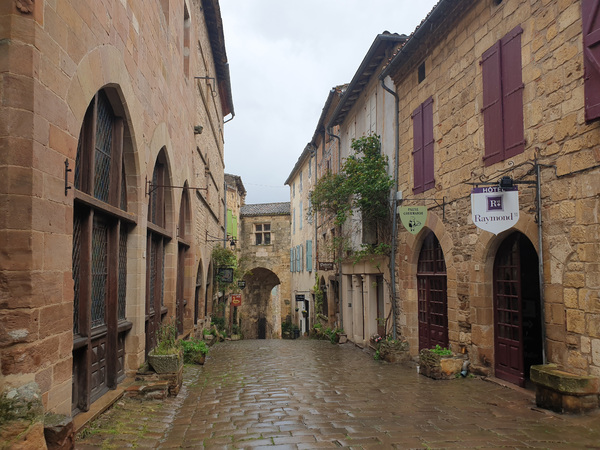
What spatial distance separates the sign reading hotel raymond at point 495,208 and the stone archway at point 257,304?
27.9 meters

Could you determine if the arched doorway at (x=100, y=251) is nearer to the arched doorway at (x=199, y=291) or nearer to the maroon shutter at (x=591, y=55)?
the maroon shutter at (x=591, y=55)

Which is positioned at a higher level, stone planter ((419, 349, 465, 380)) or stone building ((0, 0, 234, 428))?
stone building ((0, 0, 234, 428))

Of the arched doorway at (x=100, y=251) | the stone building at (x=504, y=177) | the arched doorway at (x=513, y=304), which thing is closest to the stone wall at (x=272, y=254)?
the stone building at (x=504, y=177)

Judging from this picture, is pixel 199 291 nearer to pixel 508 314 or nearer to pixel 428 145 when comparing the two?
pixel 428 145

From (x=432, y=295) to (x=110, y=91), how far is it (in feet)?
22.4

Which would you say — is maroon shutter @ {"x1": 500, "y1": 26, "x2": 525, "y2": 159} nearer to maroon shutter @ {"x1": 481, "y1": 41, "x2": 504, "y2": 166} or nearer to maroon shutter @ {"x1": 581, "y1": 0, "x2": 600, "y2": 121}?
maroon shutter @ {"x1": 481, "y1": 41, "x2": 504, "y2": 166}

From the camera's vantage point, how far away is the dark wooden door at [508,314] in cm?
691

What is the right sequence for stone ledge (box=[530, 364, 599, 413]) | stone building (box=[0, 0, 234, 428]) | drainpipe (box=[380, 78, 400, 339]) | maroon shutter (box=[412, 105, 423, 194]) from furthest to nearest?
drainpipe (box=[380, 78, 400, 339])
maroon shutter (box=[412, 105, 423, 194])
stone ledge (box=[530, 364, 599, 413])
stone building (box=[0, 0, 234, 428])

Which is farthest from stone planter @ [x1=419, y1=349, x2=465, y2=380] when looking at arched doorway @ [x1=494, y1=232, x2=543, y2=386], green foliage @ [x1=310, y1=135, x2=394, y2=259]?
green foliage @ [x1=310, y1=135, x2=394, y2=259]

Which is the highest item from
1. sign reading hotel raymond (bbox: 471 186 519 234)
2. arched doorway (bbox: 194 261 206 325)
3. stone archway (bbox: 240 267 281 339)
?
sign reading hotel raymond (bbox: 471 186 519 234)

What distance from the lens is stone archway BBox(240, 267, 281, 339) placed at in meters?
34.4

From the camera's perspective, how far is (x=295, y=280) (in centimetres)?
2966

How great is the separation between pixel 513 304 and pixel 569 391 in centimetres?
211

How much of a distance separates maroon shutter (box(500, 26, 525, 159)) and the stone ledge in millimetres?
2810
